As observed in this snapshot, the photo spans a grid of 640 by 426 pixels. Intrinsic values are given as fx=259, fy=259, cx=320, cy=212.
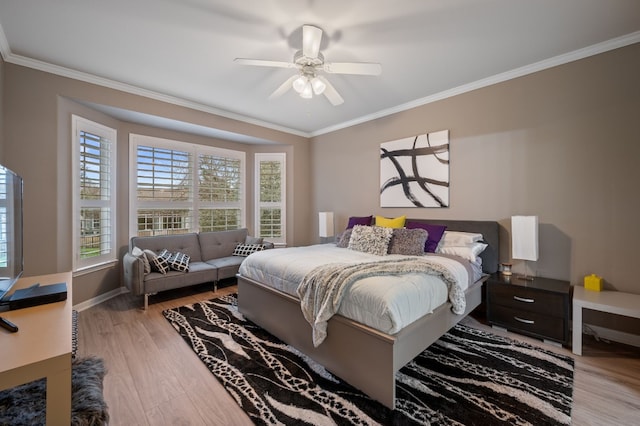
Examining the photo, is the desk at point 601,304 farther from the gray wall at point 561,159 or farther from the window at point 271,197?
the window at point 271,197

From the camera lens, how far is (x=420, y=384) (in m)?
1.87

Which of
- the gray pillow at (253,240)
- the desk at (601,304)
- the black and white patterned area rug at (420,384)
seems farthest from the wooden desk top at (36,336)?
the desk at (601,304)

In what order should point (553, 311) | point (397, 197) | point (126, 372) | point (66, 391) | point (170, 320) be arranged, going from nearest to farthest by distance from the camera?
point (66, 391), point (126, 372), point (553, 311), point (170, 320), point (397, 197)

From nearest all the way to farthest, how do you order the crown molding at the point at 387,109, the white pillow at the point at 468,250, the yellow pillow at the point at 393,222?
the crown molding at the point at 387,109 < the white pillow at the point at 468,250 < the yellow pillow at the point at 393,222

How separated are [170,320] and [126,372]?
0.91 meters

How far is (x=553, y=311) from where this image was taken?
2371 mm

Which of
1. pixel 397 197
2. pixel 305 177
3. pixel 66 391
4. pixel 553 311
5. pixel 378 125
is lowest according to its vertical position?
pixel 553 311

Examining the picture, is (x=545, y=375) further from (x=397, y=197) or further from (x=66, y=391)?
(x=66, y=391)

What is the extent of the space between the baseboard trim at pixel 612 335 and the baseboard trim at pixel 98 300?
18.5 feet

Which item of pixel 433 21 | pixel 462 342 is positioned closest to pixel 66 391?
pixel 462 342

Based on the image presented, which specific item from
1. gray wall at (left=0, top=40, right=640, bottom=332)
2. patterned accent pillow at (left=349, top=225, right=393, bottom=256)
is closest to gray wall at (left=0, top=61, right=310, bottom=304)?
gray wall at (left=0, top=40, right=640, bottom=332)

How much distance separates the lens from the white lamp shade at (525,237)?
105 inches

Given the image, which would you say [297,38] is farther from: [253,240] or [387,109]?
[253,240]

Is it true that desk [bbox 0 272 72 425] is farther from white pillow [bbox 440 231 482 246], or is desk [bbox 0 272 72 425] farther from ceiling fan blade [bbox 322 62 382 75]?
white pillow [bbox 440 231 482 246]
